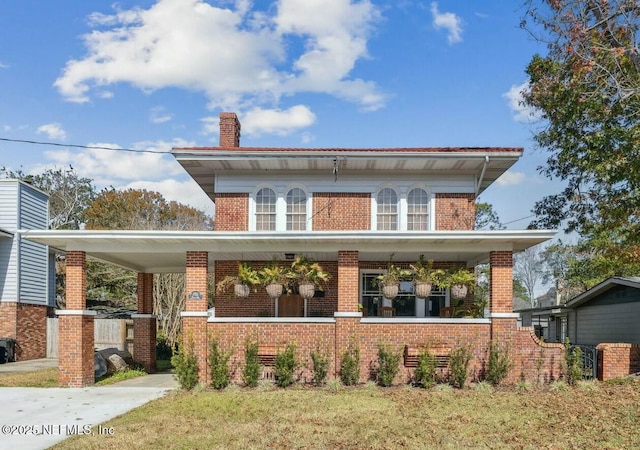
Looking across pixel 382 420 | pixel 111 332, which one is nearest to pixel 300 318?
pixel 382 420

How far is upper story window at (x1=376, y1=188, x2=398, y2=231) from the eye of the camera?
17.1 m

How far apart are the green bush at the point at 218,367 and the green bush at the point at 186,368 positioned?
1.21ft

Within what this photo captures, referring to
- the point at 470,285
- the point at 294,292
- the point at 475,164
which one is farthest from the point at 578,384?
the point at 294,292

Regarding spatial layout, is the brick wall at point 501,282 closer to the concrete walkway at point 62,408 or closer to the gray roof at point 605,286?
the gray roof at point 605,286

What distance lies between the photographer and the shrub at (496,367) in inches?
533

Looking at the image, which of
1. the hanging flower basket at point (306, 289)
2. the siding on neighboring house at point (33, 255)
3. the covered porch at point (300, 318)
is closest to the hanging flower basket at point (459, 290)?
the covered porch at point (300, 318)

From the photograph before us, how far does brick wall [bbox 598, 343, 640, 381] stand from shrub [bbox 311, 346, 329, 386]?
21.1 feet

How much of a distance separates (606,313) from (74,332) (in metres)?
18.5

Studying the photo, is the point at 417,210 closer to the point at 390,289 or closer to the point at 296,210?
the point at 390,289

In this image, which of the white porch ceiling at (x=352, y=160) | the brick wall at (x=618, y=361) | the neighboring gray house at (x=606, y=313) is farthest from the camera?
the neighboring gray house at (x=606, y=313)

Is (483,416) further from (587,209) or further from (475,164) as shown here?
(587,209)

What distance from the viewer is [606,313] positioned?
2280 cm

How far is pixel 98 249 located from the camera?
14.5 m

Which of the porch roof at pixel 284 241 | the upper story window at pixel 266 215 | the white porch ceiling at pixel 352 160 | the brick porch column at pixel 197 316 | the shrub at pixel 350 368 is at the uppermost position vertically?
the white porch ceiling at pixel 352 160
